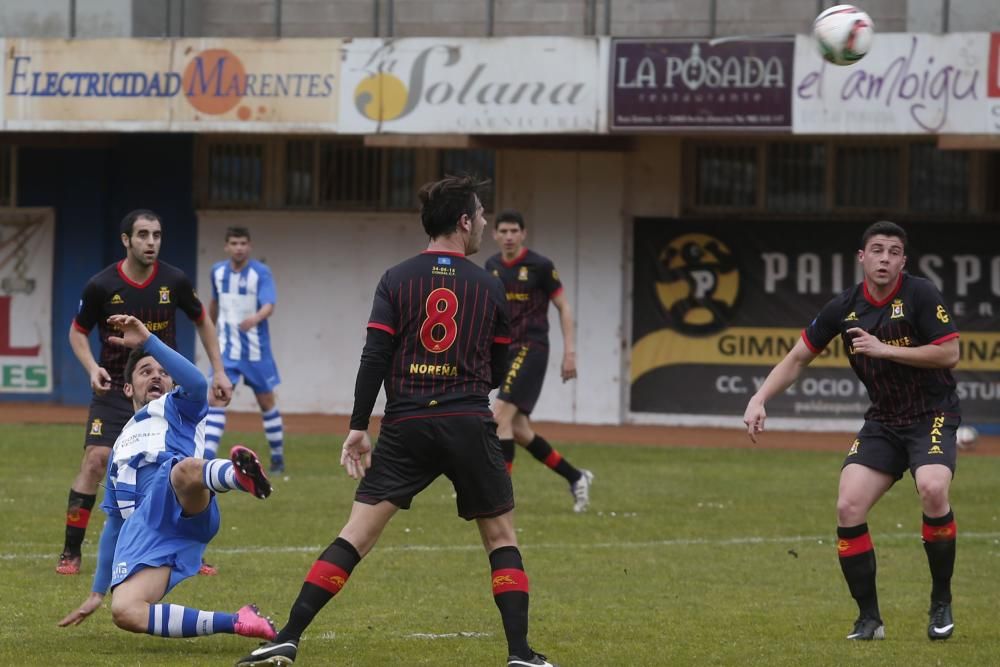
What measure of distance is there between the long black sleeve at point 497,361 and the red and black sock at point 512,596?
776mm

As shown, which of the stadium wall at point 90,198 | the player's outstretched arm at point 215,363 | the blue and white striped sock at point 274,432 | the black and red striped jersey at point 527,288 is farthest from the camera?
the stadium wall at point 90,198

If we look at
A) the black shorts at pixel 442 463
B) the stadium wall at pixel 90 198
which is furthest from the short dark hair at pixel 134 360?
the stadium wall at pixel 90 198

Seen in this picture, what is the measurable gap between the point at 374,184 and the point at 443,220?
16938 millimetres

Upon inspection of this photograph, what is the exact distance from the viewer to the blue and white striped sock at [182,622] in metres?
7.54

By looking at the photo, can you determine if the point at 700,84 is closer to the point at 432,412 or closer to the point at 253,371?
the point at 253,371

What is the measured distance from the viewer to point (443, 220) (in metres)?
7.37

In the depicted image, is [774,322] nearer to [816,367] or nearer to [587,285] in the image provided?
[816,367]

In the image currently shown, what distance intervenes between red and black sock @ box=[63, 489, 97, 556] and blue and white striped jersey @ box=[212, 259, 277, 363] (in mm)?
5910

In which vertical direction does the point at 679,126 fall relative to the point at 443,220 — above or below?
above

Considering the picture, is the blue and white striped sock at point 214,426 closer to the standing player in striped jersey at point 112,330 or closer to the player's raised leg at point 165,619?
the standing player in striped jersey at point 112,330

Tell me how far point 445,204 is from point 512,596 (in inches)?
67.5

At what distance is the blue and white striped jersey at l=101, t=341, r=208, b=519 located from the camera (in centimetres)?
791

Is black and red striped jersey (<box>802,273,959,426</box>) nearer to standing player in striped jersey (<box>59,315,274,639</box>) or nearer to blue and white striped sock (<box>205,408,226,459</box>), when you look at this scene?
standing player in striped jersey (<box>59,315,274,639</box>)

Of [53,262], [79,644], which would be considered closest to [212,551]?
[79,644]
